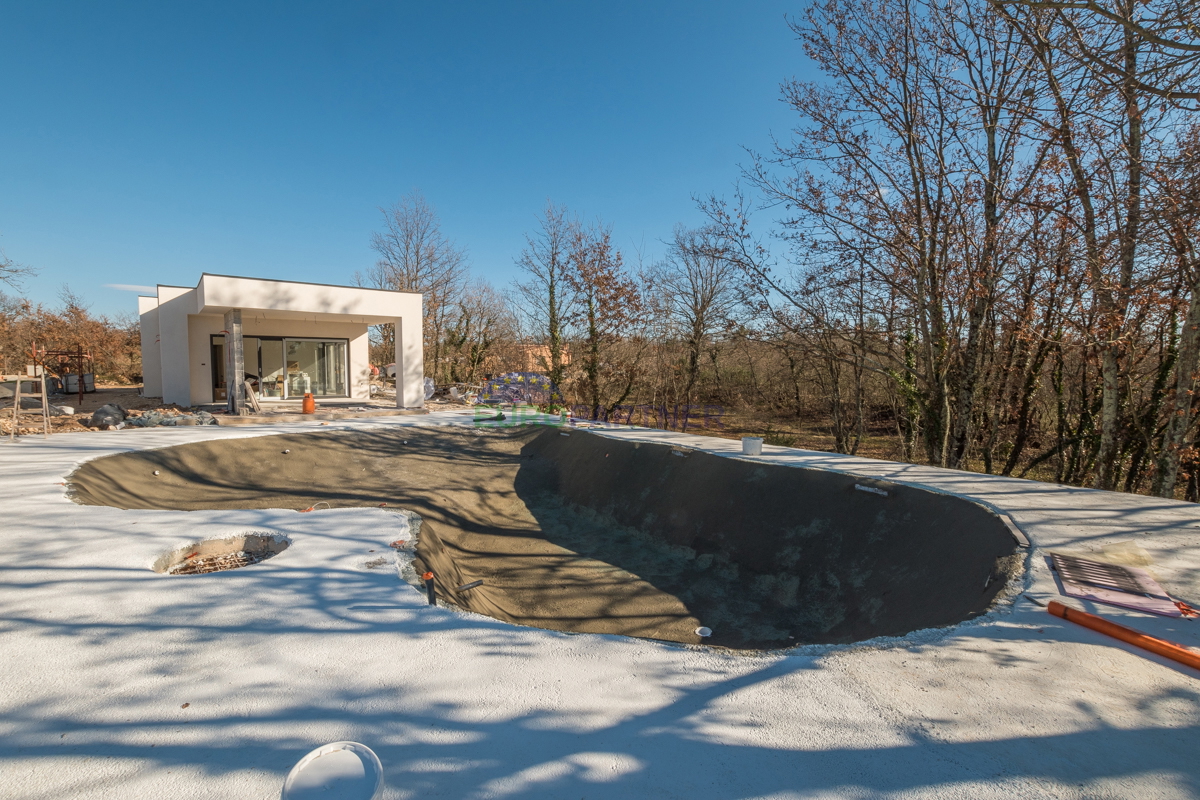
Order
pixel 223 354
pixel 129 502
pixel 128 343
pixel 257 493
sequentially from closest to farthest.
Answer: pixel 129 502 < pixel 257 493 < pixel 223 354 < pixel 128 343

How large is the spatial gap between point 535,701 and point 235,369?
45.0ft

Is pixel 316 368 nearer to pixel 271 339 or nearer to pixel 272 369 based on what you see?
pixel 272 369

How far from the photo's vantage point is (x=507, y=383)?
1988 centimetres

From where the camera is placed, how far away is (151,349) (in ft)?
54.6

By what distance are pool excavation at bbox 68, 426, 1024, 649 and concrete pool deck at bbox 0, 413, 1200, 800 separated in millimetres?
880

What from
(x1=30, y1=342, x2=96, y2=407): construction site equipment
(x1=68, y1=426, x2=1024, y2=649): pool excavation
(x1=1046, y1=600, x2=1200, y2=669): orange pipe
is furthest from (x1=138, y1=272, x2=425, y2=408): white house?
(x1=1046, y1=600, x2=1200, y2=669): orange pipe

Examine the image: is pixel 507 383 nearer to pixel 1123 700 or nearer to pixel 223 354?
pixel 223 354

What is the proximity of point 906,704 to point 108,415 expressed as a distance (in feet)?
49.3

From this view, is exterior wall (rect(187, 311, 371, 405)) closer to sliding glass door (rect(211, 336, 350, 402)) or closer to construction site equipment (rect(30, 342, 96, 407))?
sliding glass door (rect(211, 336, 350, 402))

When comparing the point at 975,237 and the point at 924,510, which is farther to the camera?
the point at 975,237

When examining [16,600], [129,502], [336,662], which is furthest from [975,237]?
[129,502]

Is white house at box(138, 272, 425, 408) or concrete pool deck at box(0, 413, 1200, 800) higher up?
white house at box(138, 272, 425, 408)

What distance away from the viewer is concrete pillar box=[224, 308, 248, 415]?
40.9ft

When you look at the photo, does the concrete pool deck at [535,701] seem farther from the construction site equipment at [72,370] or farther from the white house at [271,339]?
the construction site equipment at [72,370]
